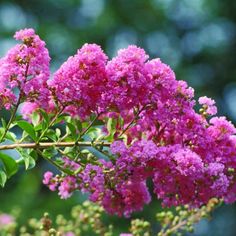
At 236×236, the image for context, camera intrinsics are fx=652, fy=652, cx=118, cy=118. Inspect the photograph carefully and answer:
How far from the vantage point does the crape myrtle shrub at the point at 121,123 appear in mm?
1926

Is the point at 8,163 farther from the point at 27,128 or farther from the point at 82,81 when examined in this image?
the point at 82,81

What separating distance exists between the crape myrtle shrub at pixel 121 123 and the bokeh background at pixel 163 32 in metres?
9.63

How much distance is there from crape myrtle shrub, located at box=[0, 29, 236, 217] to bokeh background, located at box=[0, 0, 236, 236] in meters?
9.63

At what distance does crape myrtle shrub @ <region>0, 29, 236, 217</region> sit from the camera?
1926 mm

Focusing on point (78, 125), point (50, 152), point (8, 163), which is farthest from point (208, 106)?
point (8, 163)

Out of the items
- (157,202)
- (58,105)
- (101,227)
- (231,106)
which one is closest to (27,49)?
(58,105)

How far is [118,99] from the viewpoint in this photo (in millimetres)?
1913

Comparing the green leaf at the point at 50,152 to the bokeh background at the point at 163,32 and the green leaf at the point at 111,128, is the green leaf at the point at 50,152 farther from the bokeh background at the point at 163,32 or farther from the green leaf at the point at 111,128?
the bokeh background at the point at 163,32

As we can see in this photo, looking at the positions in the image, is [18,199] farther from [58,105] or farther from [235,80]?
[58,105]

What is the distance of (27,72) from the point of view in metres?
1.94

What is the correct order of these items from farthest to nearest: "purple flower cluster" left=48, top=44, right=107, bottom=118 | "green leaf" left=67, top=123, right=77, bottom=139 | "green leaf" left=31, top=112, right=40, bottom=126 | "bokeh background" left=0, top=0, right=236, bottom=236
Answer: "bokeh background" left=0, top=0, right=236, bottom=236 → "green leaf" left=31, top=112, right=40, bottom=126 → "green leaf" left=67, top=123, right=77, bottom=139 → "purple flower cluster" left=48, top=44, right=107, bottom=118

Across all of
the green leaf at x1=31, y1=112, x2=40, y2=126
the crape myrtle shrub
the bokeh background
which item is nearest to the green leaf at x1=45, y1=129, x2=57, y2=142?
the crape myrtle shrub

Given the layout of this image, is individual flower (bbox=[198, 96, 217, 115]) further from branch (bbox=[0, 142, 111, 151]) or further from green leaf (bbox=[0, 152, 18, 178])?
green leaf (bbox=[0, 152, 18, 178])

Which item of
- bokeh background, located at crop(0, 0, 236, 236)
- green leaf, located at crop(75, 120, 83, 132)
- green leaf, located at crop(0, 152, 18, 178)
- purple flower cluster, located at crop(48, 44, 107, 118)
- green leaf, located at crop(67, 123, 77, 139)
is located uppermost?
bokeh background, located at crop(0, 0, 236, 236)
